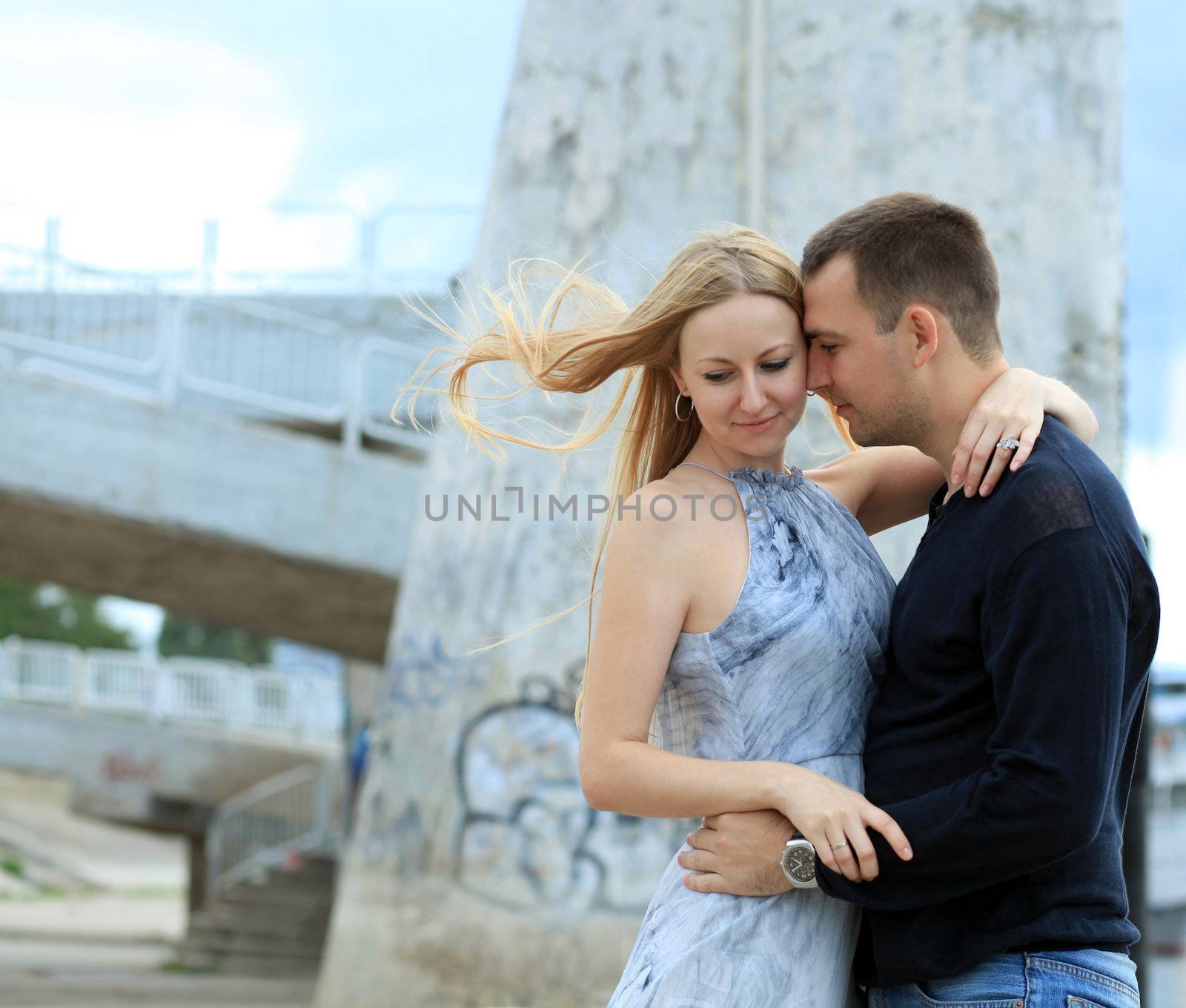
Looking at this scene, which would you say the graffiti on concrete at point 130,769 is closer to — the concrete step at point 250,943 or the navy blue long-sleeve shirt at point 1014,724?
the concrete step at point 250,943

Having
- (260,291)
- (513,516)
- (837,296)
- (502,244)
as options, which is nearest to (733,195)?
(502,244)

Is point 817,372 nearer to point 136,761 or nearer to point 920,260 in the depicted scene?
point 920,260

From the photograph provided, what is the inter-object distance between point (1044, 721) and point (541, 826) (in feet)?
19.1

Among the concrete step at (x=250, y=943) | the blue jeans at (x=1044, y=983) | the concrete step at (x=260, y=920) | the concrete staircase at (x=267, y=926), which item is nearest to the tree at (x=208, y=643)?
the concrete staircase at (x=267, y=926)

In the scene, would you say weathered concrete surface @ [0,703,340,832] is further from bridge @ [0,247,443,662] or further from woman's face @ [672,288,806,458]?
woman's face @ [672,288,806,458]

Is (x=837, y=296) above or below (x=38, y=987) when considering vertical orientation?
above

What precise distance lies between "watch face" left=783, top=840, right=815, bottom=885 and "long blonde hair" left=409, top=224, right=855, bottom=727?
48 centimetres

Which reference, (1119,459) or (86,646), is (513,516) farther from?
(86,646)

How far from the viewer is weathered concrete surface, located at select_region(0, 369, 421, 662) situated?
34.4 ft

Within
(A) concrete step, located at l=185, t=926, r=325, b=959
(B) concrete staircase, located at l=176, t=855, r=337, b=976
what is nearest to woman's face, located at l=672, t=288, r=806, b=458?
(B) concrete staircase, located at l=176, t=855, r=337, b=976

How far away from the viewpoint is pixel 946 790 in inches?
79.4

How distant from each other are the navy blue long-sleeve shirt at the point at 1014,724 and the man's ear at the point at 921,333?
0.23 m

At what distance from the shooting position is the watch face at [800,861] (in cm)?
211

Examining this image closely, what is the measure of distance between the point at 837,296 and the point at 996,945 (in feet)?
3.42
